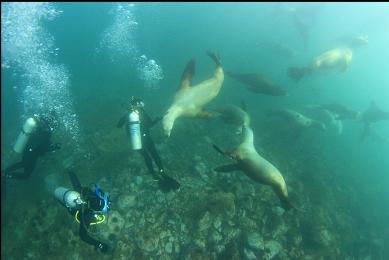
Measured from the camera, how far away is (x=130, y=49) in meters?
28.4

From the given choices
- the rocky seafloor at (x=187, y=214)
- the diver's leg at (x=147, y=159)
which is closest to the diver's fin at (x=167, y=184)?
the diver's leg at (x=147, y=159)

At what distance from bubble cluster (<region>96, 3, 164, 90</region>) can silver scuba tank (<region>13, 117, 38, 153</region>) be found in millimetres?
8760

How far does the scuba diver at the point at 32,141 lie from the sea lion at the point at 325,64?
10510mm

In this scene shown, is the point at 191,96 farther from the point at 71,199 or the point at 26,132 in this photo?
the point at 71,199

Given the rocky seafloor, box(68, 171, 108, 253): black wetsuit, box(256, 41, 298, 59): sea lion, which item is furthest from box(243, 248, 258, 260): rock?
box(256, 41, 298, 59): sea lion

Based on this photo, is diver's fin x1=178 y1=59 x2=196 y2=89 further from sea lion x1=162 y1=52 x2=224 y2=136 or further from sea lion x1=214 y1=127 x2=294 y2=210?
sea lion x1=214 y1=127 x2=294 y2=210

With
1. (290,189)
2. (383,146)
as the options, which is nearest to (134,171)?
(290,189)

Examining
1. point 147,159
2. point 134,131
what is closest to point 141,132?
point 134,131

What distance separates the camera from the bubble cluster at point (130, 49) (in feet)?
61.1

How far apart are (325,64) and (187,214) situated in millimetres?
11614

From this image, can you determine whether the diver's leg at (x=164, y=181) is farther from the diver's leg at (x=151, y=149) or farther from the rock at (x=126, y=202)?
the rock at (x=126, y=202)

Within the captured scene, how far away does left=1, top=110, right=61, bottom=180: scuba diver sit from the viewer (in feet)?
27.5

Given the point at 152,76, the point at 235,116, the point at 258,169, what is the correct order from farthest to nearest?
1. the point at 152,76
2. the point at 235,116
3. the point at 258,169

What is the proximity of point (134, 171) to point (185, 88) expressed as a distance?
120 inches
